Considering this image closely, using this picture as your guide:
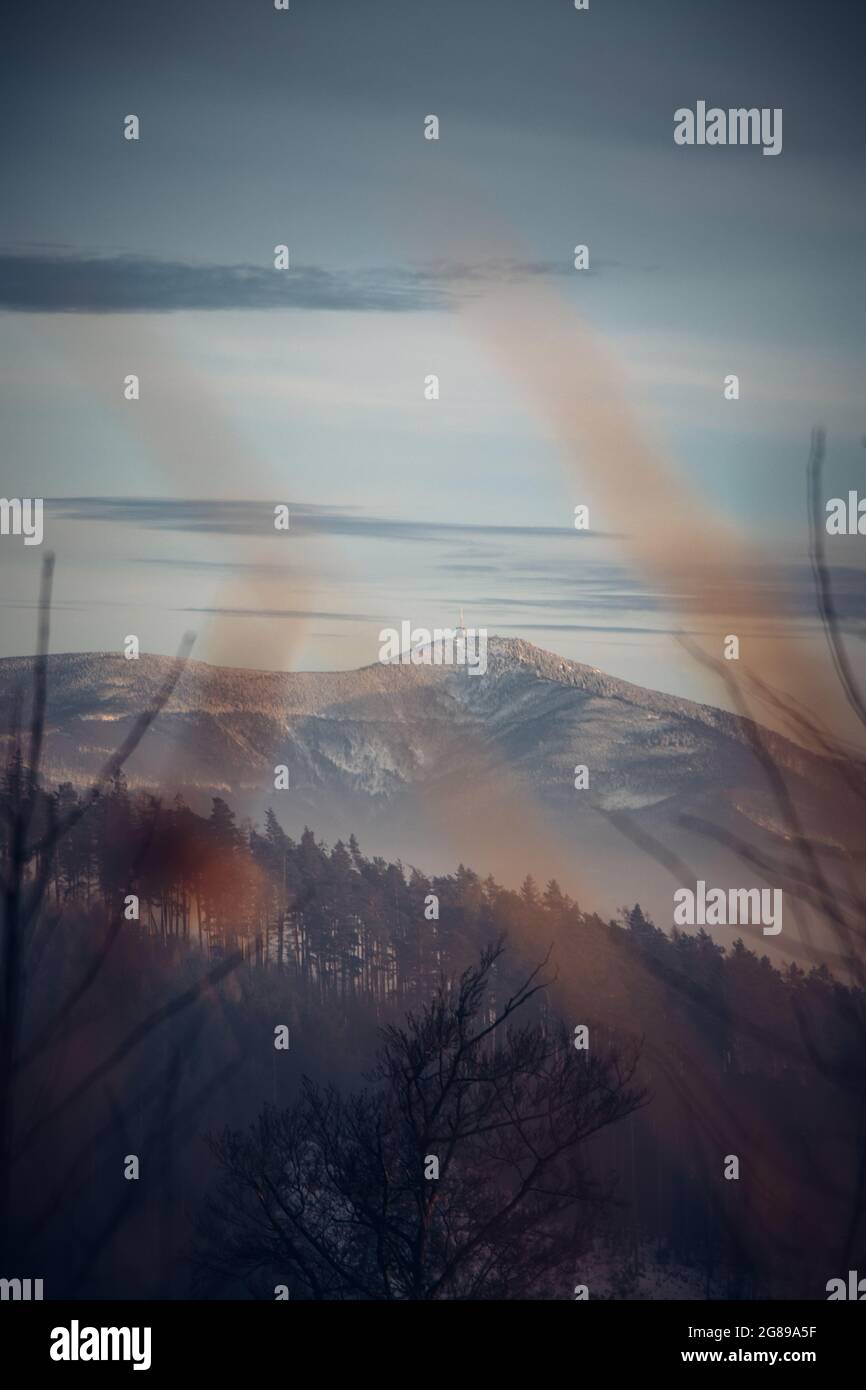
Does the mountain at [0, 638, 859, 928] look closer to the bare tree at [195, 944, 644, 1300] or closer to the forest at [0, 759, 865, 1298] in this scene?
the forest at [0, 759, 865, 1298]

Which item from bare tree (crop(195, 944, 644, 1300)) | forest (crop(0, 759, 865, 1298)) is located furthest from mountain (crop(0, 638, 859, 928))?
bare tree (crop(195, 944, 644, 1300))

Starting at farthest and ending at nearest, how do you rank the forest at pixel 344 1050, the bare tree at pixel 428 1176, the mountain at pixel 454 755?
1. the mountain at pixel 454 755
2. the forest at pixel 344 1050
3. the bare tree at pixel 428 1176

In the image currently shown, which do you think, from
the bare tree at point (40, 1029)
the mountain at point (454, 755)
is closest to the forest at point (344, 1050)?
the bare tree at point (40, 1029)

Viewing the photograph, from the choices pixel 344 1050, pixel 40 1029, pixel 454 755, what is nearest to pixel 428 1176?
pixel 344 1050

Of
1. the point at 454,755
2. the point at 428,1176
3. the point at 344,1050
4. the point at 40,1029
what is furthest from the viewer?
the point at 454,755

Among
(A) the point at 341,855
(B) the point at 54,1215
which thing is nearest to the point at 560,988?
(A) the point at 341,855

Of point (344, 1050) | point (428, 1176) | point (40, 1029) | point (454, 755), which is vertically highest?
point (454, 755)

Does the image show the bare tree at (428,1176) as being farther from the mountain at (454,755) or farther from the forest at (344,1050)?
the mountain at (454,755)

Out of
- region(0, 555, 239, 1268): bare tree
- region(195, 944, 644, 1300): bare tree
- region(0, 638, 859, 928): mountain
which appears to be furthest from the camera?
region(0, 638, 859, 928): mountain

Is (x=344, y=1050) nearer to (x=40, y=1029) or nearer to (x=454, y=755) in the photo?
(x=40, y=1029)
